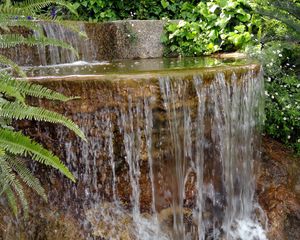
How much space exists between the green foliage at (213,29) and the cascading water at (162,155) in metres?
1.79

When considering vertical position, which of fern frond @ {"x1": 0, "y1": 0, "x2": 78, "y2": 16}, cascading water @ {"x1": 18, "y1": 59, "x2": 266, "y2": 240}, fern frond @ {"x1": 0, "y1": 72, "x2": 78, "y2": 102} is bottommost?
cascading water @ {"x1": 18, "y1": 59, "x2": 266, "y2": 240}

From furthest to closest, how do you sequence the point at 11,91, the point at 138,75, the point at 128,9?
the point at 128,9 → the point at 138,75 → the point at 11,91

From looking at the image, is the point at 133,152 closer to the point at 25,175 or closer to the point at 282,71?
the point at 25,175

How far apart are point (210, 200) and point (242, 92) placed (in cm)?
101

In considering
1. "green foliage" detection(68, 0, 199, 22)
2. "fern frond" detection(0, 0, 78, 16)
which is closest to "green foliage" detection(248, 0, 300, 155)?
"green foliage" detection(68, 0, 199, 22)

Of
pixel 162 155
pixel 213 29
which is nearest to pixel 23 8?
pixel 162 155

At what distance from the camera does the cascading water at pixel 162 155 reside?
10.9 ft

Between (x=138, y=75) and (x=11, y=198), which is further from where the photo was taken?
(x=138, y=75)

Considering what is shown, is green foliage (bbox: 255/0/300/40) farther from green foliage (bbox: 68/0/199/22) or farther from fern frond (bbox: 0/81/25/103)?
Result: fern frond (bbox: 0/81/25/103)

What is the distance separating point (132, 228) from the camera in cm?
354

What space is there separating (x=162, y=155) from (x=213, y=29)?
117 inches

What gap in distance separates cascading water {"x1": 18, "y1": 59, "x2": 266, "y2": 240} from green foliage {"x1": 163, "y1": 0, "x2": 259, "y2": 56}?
1.79 m

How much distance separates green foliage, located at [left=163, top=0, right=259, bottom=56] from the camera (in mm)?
5793

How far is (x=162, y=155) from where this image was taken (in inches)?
140
